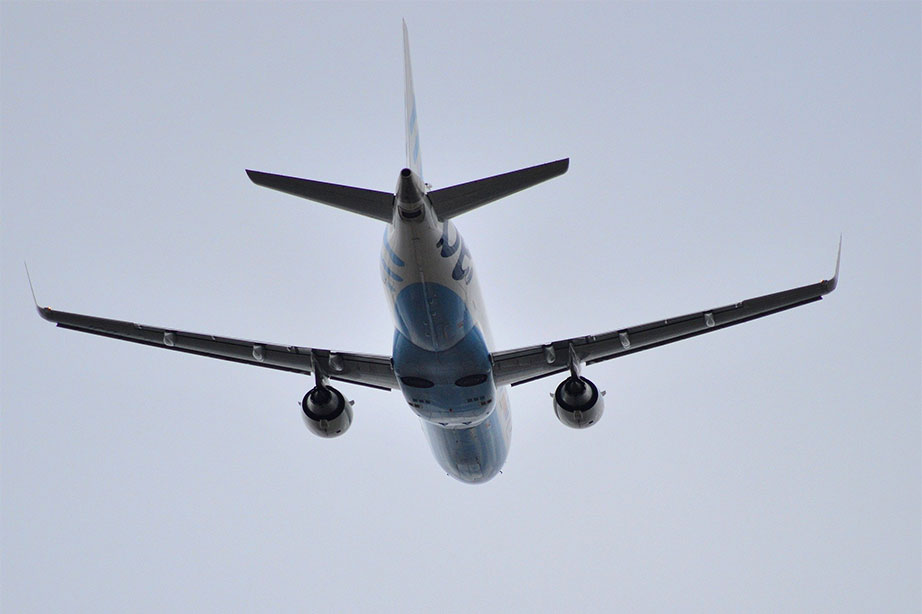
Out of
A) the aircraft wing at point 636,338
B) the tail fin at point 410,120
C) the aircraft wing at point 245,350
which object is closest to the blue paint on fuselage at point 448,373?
the aircraft wing at point 636,338

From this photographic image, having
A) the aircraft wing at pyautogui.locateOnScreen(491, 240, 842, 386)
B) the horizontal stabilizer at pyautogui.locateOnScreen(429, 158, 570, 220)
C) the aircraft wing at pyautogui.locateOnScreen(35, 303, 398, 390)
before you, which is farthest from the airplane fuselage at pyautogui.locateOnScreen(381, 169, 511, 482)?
the aircraft wing at pyautogui.locateOnScreen(35, 303, 398, 390)

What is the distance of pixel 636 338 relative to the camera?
24328mm

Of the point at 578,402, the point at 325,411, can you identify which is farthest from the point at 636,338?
the point at 325,411

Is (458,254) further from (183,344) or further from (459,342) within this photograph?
(183,344)

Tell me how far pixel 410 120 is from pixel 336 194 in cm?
468

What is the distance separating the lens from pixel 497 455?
2992 cm

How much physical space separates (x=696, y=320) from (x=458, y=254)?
261 inches

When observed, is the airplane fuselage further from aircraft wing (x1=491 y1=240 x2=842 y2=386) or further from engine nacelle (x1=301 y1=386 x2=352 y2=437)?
engine nacelle (x1=301 y1=386 x2=352 y2=437)

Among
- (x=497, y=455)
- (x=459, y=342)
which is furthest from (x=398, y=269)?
(x=497, y=455)

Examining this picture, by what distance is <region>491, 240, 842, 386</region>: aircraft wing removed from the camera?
23.0 m

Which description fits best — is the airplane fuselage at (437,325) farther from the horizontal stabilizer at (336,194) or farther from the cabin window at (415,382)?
the horizontal stabilizer at (336,194)

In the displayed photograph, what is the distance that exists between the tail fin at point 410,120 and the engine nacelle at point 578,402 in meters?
6.42

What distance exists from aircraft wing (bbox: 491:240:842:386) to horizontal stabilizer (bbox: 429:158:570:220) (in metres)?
6.07

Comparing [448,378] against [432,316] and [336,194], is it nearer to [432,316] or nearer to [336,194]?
[432,316]
